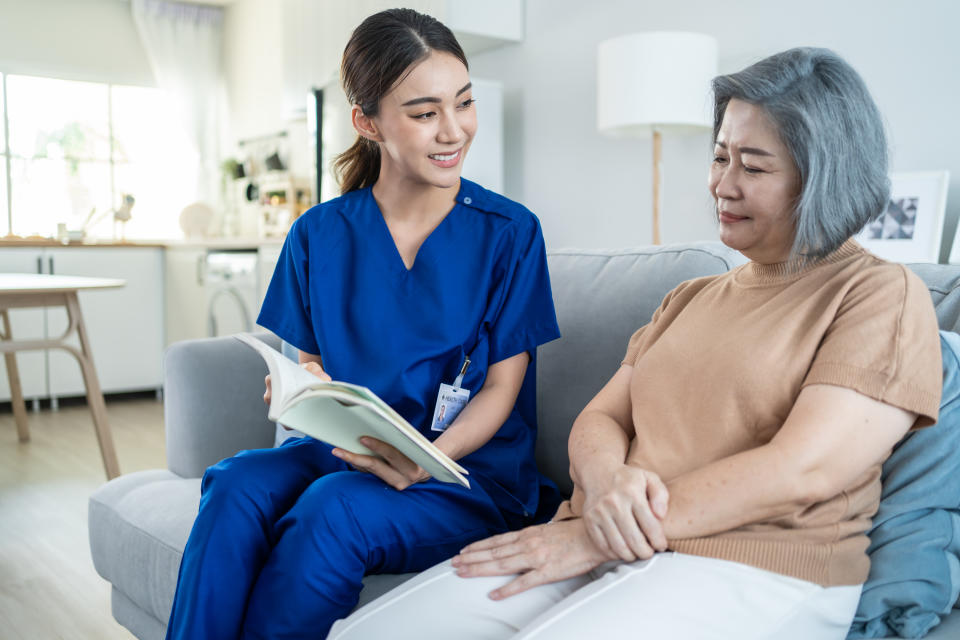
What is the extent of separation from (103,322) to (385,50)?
427cm

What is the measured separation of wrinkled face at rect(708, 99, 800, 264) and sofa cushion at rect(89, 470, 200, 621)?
1063 mm

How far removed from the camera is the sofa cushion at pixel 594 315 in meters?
1.51

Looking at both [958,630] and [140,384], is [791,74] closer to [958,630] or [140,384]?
[958,630]

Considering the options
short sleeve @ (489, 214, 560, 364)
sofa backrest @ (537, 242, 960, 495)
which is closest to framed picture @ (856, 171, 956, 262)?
sofa backrest @ (537, 242, 960, 495)

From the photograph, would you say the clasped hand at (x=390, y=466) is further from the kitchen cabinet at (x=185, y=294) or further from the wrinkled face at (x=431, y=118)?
the kitchen cabinet at (x=185, y=294)

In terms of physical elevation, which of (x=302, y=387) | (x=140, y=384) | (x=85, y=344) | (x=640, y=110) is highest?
(x=640, y=110)

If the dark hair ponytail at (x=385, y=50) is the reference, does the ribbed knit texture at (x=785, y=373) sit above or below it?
below

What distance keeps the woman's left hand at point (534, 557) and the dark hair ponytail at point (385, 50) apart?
73 centimetres

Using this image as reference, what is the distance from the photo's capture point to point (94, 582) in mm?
2244

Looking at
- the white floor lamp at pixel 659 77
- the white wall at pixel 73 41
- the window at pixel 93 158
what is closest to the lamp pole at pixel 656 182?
the white floor lamp at pixel 659 77

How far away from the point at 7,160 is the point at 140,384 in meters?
1.89

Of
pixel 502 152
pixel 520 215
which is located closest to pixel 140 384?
pixel 502 152

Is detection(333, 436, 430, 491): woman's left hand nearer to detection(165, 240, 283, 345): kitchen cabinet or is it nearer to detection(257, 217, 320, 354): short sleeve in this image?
detection(257, 217, 320, 354): short sleeve

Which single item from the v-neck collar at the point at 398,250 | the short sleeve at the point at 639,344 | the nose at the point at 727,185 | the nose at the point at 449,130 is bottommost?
the short sleeve at the point at 639,344
